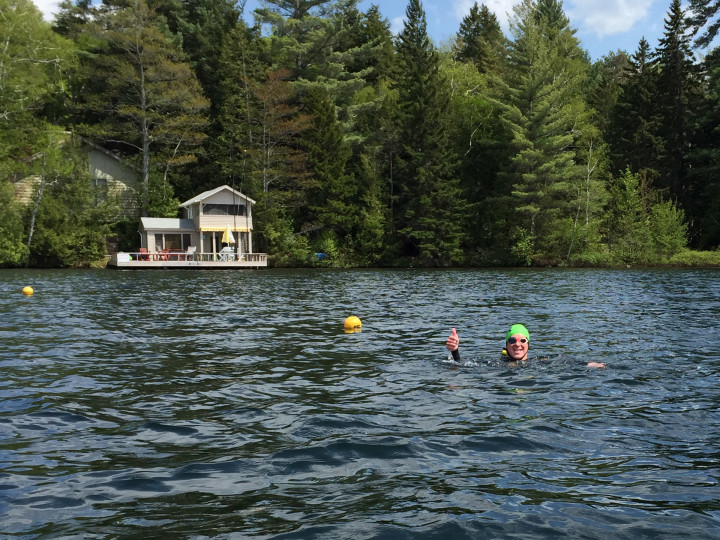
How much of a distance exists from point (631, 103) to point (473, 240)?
20.6 metres

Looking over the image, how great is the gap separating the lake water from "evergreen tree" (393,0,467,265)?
1608 inches

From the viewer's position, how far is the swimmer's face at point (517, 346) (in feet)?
37.4

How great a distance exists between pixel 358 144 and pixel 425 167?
9.13 metres

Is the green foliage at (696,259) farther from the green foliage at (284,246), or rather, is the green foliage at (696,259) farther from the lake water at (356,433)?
the lake water at (356,433)

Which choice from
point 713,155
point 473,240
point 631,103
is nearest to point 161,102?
point 473,240

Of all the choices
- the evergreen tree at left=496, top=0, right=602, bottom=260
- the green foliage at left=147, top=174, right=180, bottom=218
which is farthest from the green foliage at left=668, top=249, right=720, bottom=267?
the green foliage at left=147, top=174, right=180, bottom=218

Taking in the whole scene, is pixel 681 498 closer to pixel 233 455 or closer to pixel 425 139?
pixel 233 455

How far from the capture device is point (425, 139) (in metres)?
58.3

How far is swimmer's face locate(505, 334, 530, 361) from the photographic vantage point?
37.4 feet

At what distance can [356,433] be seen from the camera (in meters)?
7.36

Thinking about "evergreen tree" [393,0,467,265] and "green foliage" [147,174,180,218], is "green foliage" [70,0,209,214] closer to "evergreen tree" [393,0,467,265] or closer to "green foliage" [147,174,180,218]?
"green foliage" [147,174,180,218]

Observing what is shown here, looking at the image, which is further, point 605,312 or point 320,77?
point 320,77

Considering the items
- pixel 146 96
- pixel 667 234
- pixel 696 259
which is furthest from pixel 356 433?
pixel 146 96

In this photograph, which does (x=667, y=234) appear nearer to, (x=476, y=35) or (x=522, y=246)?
(x=522, y=246)
